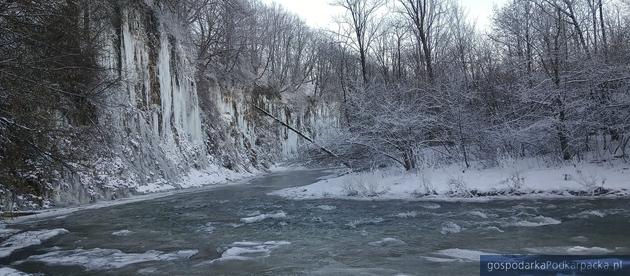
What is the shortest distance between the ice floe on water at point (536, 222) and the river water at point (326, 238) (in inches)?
0.7

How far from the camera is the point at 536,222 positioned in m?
9.11

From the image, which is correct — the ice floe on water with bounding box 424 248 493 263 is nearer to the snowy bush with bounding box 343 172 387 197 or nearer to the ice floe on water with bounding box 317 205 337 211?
the ice floe on water with bounding box 317 205 337 211

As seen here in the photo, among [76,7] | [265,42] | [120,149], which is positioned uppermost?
[265,42]

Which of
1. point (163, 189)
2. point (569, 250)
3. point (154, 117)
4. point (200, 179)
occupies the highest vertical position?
point (154, 117)

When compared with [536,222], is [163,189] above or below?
above

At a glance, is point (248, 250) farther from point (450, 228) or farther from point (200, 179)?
point (200, 179)

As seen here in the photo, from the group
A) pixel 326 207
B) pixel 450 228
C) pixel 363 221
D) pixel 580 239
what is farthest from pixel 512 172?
pixel 580 239

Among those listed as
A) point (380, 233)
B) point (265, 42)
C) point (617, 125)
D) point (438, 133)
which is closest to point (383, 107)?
point (438, 133)

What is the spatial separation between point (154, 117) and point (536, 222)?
18.5 meters

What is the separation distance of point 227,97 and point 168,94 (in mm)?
11926

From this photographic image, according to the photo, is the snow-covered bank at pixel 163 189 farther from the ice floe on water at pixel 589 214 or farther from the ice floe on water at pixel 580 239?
the ice floe on water at pixel 589 214

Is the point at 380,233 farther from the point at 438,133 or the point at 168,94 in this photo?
the point at 168,94

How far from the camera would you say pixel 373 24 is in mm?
28219

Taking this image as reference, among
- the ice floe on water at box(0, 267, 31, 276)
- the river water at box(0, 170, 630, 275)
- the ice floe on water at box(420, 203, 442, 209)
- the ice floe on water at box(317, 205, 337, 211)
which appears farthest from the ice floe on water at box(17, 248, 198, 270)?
the ice floe on water at box(420, 203, 442, 209)
